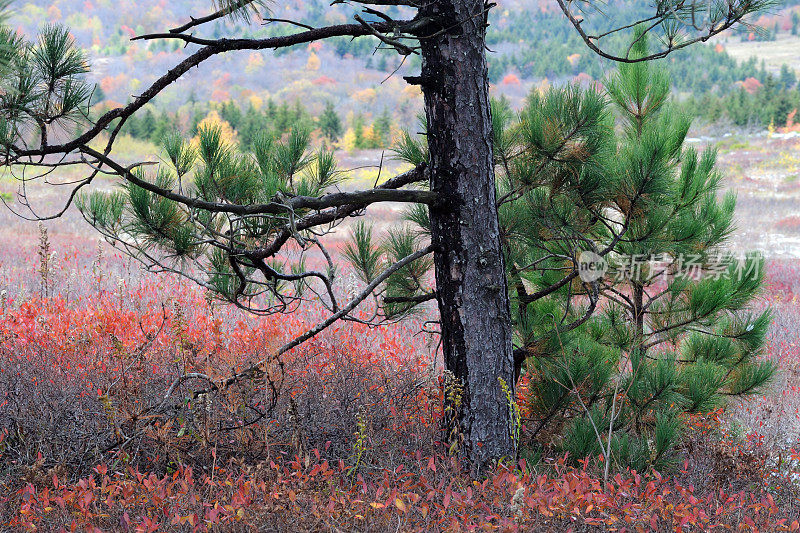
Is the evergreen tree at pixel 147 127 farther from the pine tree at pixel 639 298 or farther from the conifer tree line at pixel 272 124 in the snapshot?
the pine tree at pixel 639 298

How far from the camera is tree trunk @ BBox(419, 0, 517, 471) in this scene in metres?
2.80

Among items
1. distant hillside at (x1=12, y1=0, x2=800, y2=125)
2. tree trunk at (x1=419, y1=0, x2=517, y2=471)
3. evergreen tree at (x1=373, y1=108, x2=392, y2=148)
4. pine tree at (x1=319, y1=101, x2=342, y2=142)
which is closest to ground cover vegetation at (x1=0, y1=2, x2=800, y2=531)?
tree trunk at (x1=419, y1=0, x2=517, y2=471)

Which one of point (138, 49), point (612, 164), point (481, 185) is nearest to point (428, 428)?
point (481, 185)

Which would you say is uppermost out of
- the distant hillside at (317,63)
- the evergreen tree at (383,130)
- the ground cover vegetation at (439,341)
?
the distant hillside at (317,63)

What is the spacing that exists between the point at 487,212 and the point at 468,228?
0.36 ft

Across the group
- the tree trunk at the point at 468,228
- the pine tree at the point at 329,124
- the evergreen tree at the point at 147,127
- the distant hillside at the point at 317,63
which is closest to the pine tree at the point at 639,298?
the tree trunk at the point at 468,228

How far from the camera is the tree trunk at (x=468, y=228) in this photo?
2799 millimetres

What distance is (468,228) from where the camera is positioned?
2842 mm

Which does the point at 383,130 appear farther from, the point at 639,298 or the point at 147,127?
the point at 639,298

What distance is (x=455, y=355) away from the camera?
9.59 ft

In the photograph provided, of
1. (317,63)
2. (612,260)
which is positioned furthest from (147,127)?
(317,63)

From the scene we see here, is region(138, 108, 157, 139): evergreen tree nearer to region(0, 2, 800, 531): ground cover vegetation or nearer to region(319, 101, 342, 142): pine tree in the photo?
region(319, 101, 342, 142): pine tree

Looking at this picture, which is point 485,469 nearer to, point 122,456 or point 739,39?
point 122,456

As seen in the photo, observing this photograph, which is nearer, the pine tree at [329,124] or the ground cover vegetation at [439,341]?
the ground cover vegetation at [439,341]
